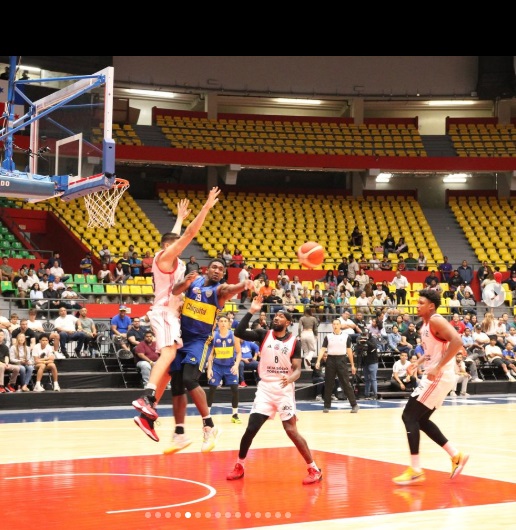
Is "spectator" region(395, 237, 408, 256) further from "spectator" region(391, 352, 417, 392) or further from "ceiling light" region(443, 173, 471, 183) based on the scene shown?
"spectator" region(391, 352, 417, 392)

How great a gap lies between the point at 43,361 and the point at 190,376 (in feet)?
28.8

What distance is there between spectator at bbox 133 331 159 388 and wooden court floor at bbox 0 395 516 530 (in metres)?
3.22

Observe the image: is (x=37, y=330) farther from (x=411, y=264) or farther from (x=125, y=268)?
(x=411, y=264)

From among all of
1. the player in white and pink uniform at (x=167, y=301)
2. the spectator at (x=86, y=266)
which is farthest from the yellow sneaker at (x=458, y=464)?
the spectator at (x=86, y=266)

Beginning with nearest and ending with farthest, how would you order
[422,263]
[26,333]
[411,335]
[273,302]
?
[26,333]
[411,335]
[273,302]
[422,263]

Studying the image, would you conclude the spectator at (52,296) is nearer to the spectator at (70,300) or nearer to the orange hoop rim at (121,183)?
the spectator at (70,300)

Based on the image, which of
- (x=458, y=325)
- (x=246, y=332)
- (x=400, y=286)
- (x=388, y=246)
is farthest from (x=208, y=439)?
(x=388, y=246)

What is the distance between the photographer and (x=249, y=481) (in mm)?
8914

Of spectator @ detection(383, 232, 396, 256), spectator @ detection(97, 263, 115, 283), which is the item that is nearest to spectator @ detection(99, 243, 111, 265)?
spectator @ detection(97, 263, 115, 283)

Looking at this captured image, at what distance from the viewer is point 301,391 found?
19812mm
